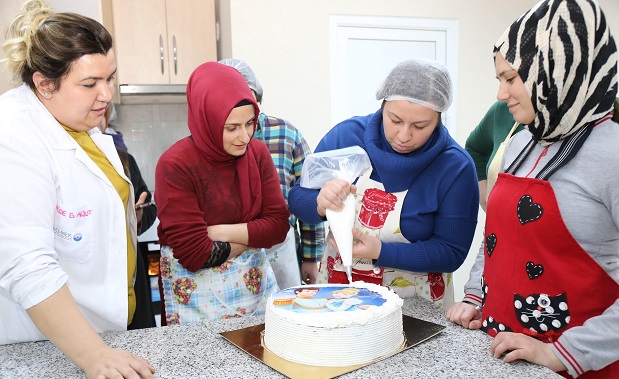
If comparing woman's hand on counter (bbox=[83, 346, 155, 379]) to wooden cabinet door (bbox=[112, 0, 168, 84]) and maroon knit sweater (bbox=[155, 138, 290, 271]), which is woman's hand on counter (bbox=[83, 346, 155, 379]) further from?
wooden cabinet door (bbox=[112, 0, 168, 84])

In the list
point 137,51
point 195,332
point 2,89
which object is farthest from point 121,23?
point 195,332

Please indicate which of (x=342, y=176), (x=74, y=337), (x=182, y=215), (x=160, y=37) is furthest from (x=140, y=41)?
(x=74, y=337)

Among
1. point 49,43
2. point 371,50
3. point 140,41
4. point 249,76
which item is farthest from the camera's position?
point 371,50

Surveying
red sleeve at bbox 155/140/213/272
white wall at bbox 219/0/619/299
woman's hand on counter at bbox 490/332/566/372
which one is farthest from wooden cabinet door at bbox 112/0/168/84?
woman's hand on counter at bbox 490/332/566/372

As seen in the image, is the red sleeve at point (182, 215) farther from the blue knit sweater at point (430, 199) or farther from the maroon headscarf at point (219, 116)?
the blue knit sweater at point (430, 199)

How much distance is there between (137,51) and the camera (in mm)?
3312

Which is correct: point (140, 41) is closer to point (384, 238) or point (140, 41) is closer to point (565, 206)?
point (384, 238)

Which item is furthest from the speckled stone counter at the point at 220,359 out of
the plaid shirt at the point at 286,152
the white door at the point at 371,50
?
the white door at the point at 371,50

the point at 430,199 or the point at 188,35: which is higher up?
the point at 188,35

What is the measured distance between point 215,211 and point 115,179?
299 millimetres

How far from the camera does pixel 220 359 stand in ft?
3.45

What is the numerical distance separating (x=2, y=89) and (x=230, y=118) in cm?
218

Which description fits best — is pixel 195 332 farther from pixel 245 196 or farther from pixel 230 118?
pixel 230 118

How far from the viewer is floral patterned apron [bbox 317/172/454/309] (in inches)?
60.7
